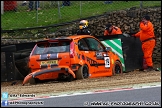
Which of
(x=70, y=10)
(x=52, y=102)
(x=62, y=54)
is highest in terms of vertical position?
(x=70, y=10)

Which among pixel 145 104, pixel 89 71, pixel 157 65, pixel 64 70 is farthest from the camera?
pixel 157 65

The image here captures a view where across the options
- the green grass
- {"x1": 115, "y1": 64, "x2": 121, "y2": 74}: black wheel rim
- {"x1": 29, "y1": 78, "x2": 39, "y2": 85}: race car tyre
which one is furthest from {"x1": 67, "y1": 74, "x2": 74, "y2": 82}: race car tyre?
the green grass

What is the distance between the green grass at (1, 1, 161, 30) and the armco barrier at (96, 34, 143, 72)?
3618mm

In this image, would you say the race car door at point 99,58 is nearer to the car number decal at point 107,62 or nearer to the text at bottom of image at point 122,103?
the car number decal at point 107,62

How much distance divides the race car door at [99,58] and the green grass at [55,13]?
583 cm

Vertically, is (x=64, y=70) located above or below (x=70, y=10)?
below

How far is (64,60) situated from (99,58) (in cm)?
184

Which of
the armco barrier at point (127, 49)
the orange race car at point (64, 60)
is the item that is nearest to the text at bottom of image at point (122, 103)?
the orange race car at point (64, 60)

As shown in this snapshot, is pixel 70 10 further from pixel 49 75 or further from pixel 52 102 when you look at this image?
pixel 52 102

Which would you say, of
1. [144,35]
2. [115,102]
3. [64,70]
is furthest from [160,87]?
[144,35]

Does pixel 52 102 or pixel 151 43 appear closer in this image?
pixel 52 102

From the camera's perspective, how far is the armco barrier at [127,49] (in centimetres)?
1766

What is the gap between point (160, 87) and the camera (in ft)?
33.2

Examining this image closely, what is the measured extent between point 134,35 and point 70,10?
432 cm
